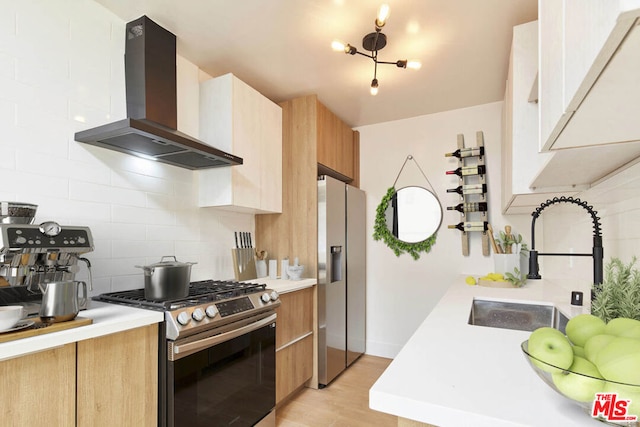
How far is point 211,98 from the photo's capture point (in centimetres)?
239

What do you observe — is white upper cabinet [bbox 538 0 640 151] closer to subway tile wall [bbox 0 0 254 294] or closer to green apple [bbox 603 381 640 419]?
green apple [bbox 603 381 640 419]

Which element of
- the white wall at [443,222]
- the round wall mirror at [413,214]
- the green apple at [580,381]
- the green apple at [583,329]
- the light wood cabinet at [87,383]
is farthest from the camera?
the round wall mirror at [413,214]

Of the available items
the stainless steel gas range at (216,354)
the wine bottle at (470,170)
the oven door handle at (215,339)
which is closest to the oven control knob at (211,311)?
the stainless steel gas range at (216,354)

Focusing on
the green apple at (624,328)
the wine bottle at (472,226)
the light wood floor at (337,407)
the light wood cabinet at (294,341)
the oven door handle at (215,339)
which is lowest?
the light wood floor at (337,407)

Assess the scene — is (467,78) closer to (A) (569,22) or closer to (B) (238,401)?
(A) (569,22)

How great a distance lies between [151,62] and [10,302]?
1.40m

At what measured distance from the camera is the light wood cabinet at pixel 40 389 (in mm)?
1013

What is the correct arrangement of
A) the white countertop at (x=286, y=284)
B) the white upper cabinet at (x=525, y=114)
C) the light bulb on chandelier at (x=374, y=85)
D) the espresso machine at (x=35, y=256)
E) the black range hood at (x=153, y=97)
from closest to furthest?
1. the espresso machine at (x=35, y=256)
2. the white upper cabinet at (x=525, y=114)
3. the black range hood at (x=153, y=97)
4. the light bulb on chandelier at (x=374, y=85)
5. the white countertop at (x=286, y=284)

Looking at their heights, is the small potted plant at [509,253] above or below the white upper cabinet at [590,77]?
Result: below

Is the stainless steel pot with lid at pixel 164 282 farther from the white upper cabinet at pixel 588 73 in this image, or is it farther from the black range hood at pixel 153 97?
the white upper cabinet at pixel 588 73

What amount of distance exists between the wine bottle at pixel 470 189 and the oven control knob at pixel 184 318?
2565mm

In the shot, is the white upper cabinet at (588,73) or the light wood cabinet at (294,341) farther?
the light wood cabinet at (294,341)

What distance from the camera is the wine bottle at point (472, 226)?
9.90 feet

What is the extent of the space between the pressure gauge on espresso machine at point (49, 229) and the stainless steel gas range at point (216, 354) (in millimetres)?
472
